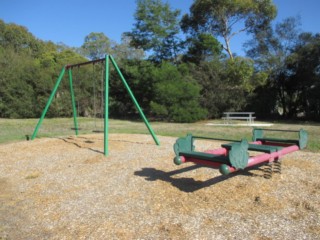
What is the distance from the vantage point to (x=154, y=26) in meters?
23.1

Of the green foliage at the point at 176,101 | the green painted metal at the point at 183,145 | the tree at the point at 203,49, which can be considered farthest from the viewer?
the tree at the point at 203,49

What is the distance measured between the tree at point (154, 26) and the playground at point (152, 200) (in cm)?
1846

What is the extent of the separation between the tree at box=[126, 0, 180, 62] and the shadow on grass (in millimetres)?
19343

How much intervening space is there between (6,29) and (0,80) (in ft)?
91.2

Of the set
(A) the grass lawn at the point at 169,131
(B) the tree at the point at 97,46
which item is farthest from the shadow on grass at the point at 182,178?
(B) the tree at the point at 97,46

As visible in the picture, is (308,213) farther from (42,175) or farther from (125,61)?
(125,61)

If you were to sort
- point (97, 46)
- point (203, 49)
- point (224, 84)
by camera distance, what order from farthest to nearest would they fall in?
point (97, 46)
point (203, 49)
point (224, 84)

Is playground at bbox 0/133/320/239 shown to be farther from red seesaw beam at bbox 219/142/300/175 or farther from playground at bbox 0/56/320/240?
red seesaw beam at bbox 219/142/300/175

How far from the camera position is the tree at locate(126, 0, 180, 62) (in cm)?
2304

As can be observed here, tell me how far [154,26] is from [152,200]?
818 inches

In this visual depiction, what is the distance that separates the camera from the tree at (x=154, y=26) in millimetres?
23038

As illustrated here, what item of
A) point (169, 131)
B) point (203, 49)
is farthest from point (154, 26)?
point (169, 131)

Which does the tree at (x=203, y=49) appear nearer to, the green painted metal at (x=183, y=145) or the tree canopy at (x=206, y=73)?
the tree canopy at (x=206, y=73)

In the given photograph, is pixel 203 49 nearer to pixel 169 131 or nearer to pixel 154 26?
pixel 154 26
